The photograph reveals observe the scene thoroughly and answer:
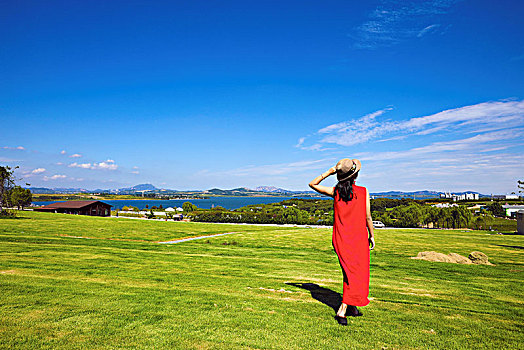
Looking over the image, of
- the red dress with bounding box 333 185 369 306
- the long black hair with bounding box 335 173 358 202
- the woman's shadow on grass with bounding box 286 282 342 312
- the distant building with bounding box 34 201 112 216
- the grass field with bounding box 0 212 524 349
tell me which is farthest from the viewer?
the distant building with bounding box 34 201 112 216

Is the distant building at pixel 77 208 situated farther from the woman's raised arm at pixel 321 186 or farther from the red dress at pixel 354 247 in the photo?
the red dress at pixel 354 247

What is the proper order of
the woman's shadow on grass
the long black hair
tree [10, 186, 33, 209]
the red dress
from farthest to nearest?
tree [10, 186, 33, 209] → the woman's shadow on grass → the long black hair → the red dress

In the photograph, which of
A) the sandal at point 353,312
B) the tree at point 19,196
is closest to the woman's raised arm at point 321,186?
the sandal at point 353,312

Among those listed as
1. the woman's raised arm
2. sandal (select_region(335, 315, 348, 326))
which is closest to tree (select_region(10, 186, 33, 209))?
the woman's raised arm

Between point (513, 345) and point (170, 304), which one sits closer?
point (513, 345)

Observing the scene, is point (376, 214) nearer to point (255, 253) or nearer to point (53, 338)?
point (255, 253)

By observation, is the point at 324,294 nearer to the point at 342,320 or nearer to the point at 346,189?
the point at 342,320

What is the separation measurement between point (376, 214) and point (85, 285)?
48076 millimetres

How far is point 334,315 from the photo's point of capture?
19.2 ft

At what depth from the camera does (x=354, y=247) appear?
19.1 ft

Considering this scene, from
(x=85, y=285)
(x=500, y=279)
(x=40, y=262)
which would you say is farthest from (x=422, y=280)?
(x=40, y=262)

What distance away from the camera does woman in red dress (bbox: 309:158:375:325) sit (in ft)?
18.9

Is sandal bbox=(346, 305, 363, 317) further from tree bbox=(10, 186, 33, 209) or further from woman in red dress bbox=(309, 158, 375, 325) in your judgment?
tree bbox=(10, 186, 33, 209)

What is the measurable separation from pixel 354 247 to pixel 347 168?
5.00ft
